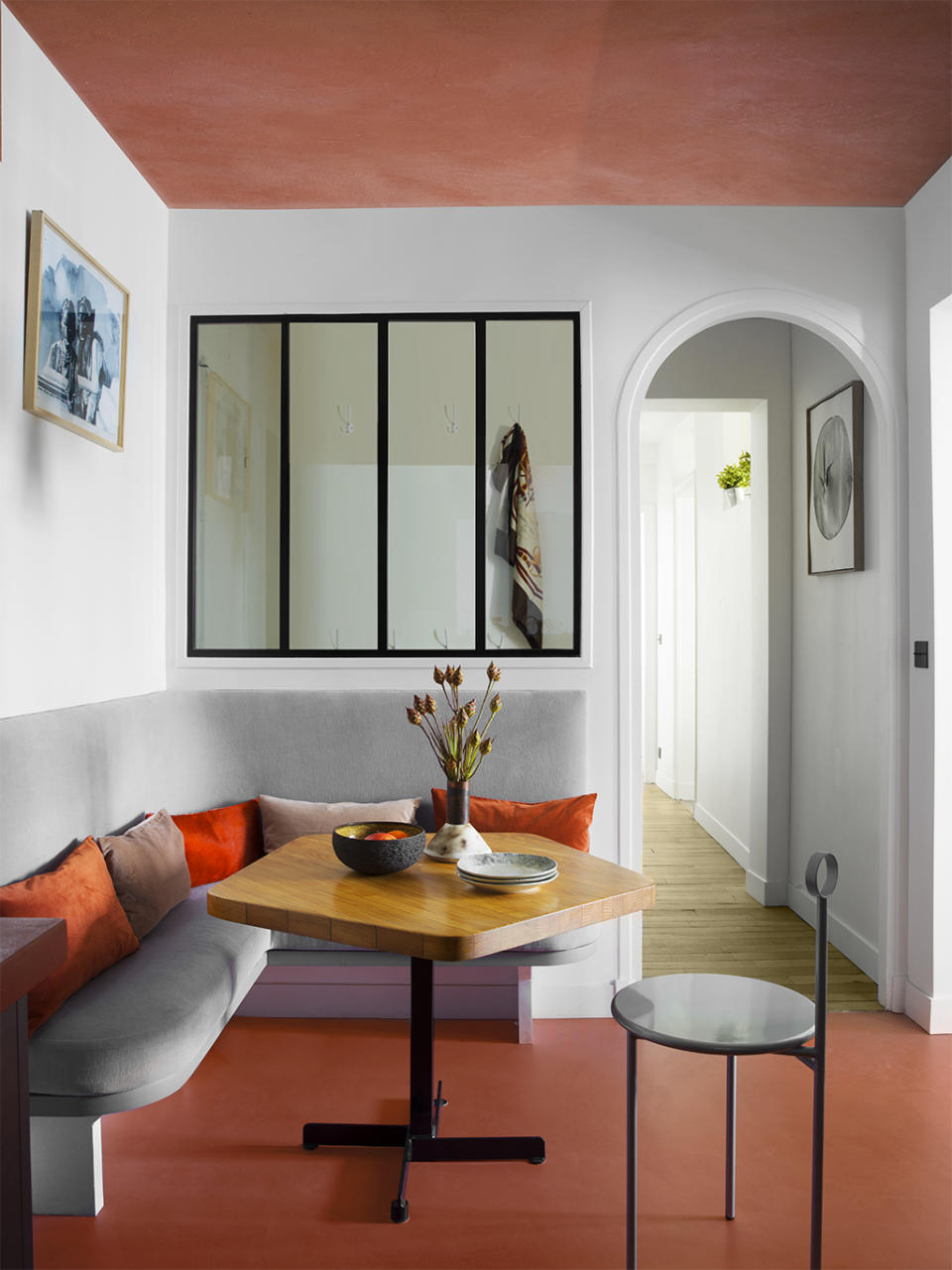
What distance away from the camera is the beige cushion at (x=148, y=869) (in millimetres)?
2490

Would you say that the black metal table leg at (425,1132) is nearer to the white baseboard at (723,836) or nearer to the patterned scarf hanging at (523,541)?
the patterned scarf hanging at (523,541)

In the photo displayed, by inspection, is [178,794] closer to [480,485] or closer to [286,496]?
[286,496]

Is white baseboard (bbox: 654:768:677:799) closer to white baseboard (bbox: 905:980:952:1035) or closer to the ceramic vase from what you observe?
white baseboard (bbox: 905:980:952:1035)

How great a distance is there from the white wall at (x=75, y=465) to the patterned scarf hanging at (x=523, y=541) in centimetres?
124

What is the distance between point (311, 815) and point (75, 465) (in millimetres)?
1293

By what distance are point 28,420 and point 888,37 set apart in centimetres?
238

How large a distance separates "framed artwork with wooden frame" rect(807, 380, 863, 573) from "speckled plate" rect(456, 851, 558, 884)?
2151 millimetres

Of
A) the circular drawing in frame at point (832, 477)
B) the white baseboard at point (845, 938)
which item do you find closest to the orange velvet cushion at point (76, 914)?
the white baseboard at point (845, 938)

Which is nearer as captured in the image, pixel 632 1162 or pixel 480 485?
pixel 632 1162

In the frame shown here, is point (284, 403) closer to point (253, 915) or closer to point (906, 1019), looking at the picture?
point (253, 915)

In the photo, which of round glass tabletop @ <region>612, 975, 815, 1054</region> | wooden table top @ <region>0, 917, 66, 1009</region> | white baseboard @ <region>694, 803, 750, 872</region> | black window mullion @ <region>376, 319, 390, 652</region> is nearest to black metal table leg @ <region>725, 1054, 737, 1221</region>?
round glass tabletop @ <region>612, 975, 815, 1054</region>

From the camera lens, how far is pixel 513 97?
8.51 feet

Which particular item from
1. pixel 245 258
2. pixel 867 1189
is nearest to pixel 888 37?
pixel 245 258

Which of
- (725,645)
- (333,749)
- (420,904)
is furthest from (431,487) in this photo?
(725,645)
